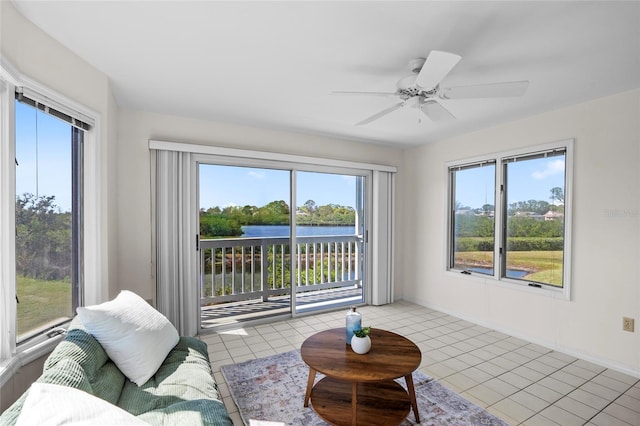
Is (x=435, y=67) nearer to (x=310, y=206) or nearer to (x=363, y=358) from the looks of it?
(x=363, y=358)

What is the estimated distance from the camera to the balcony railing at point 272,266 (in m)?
4.11

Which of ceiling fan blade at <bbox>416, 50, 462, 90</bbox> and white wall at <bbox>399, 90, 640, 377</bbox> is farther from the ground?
ceiling fan blade at <bbox>416, 50, 462, 90</bbox>

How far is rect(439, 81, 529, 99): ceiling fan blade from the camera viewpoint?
74.7 inches

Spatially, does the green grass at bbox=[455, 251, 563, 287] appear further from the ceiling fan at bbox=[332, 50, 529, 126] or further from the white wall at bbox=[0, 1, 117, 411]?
the white wall at bbox=[0, 1, 117, 411]

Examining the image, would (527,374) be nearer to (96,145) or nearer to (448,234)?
(448,234)

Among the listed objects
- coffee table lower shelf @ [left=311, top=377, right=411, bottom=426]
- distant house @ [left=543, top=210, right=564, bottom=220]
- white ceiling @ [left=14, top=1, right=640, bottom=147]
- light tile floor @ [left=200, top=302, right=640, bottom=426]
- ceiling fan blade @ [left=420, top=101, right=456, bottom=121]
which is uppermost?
white ceiling @ [left=14, top=1, right=640, bottom=147]

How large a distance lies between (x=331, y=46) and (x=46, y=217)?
2.14 m

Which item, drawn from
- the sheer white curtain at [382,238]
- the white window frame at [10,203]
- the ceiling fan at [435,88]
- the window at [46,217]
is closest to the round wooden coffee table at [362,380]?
the white window frame at [10,203]

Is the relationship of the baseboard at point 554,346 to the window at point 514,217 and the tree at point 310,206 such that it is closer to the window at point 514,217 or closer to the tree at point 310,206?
the window at point 514,217

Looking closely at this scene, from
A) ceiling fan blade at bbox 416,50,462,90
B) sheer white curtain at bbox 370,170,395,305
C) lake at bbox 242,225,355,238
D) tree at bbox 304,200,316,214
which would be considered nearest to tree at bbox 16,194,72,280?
lake at bbox 242,225,355,238

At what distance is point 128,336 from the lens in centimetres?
169

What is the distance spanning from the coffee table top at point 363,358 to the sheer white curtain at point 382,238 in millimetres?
2258

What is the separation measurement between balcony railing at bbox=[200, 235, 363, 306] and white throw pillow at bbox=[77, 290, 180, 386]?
6.90ft

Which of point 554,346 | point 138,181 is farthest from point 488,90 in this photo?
point 138,181
